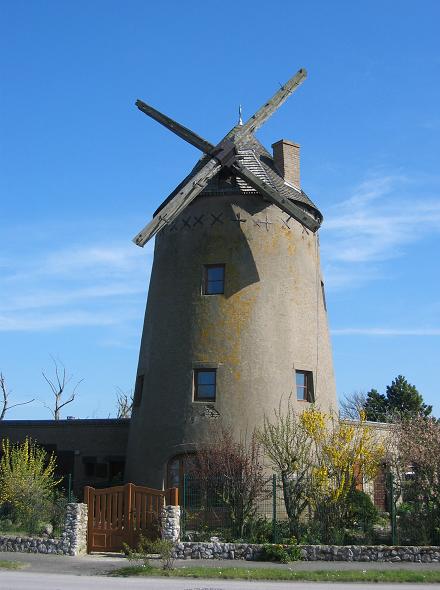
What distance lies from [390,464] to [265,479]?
396 cm

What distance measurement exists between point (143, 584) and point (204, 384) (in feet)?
35.7

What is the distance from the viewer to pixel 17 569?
20328mm

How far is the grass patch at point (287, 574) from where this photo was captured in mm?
18281

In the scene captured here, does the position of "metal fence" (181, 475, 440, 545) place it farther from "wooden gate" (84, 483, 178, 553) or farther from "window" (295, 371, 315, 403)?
"window" (295, 371, 315, 403)

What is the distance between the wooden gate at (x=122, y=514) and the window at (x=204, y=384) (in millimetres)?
4672

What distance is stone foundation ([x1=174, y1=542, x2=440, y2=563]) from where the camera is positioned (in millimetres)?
21000

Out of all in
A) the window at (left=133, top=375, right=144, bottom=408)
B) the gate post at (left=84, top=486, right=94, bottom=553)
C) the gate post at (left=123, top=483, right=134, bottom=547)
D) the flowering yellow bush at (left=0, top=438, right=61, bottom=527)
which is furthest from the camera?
the window at (left=133, top=375, right=144, bottom=408)

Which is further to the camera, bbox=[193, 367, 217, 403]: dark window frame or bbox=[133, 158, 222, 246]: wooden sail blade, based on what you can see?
bbox=[133, 158, 222, 246]: wooden sail blade

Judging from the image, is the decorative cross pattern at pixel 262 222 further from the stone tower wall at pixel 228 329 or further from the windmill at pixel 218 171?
the windmill at pixel 218 171

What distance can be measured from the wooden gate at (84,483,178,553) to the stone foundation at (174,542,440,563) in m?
1.64

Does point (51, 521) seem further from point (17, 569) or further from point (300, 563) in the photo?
point (300, 563)

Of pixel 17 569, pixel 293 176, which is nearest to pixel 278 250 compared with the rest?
pixel 293 176

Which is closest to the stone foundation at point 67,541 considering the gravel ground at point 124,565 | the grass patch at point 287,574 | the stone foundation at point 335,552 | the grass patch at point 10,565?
the gravel ground at point 124,565

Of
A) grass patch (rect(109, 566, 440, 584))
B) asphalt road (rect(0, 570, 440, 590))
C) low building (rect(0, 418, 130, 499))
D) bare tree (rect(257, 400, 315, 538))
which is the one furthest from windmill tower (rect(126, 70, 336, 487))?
asphalt road (rect(0, 570, 440, 590))
